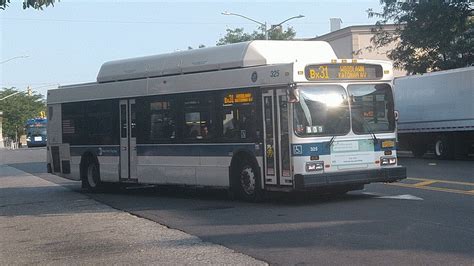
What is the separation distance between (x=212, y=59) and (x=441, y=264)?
8.33 meters

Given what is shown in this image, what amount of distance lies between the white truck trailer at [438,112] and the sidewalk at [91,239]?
1571cm

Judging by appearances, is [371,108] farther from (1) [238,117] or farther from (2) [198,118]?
(2) [198,118]

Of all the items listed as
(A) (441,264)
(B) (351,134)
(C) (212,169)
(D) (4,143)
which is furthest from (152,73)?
(D) (4,143)

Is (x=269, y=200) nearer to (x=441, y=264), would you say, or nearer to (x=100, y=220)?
(x=100, y=220)

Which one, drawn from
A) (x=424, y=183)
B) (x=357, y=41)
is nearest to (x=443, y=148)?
(x=424, y=183)

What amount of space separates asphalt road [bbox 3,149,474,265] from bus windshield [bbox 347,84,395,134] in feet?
4.80

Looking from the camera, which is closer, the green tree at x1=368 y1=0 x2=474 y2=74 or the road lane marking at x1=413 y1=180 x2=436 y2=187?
the road lane marking at x1=413 y1=180 x2=436 y2=187

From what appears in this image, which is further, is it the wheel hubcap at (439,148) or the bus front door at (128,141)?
the wheel hubcap at (439,148)

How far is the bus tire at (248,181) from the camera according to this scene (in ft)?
44.3

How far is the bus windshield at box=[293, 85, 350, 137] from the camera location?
12.7m

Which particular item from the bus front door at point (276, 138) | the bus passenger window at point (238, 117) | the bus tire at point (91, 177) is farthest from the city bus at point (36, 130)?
the bus front door at point (276, 138)

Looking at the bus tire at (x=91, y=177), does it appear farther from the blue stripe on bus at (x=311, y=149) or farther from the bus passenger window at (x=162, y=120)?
the blue stripe on bus at (x=311, y=149)

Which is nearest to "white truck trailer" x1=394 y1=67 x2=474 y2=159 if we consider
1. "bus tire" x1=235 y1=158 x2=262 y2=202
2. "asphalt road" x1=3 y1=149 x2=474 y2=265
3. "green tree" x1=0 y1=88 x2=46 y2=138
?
"asphalt road" x1=3 y1=149 x2=474 y2=265

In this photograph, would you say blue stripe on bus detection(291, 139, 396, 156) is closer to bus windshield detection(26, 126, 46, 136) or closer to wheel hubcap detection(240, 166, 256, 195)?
wheel hubcap detection(240, 166, 256, 195)
